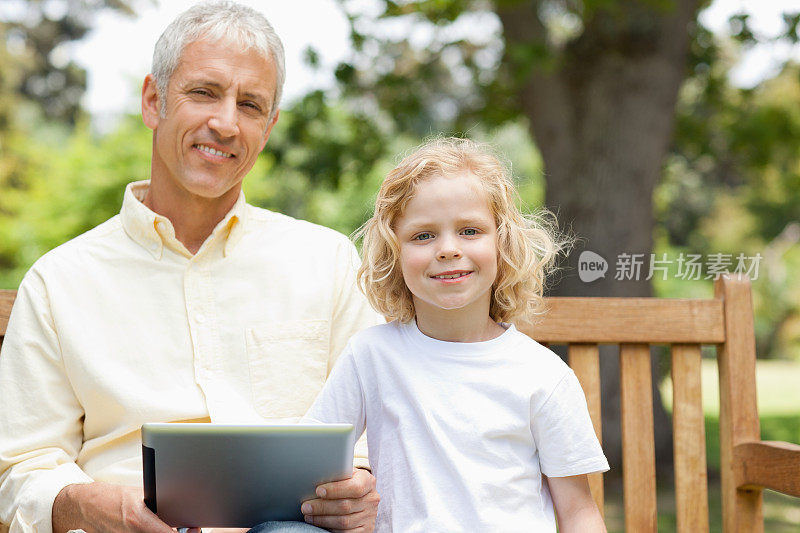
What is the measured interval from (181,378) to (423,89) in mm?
7529

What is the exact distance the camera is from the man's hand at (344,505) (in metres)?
1.73

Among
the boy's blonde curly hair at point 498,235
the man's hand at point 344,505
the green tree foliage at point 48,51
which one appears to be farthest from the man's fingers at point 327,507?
the green tree foliage at point 48,51

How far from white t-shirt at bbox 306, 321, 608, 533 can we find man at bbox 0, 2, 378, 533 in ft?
0.94

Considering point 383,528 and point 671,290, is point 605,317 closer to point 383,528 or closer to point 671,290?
point 383,528

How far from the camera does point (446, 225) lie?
196cm

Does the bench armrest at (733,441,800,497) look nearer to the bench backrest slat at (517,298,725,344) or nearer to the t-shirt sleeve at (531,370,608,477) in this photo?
the bench backrest slat at (517,298,725,344)

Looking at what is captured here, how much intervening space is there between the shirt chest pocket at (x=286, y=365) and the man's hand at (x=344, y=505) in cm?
46

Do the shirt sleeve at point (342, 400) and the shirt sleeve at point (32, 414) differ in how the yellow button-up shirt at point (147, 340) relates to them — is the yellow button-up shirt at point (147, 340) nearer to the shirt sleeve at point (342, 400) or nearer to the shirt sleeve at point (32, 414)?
the shirt sleeve at point (32, 414)


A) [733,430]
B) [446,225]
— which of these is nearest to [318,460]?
[446,225]

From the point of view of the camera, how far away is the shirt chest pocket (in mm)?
2207

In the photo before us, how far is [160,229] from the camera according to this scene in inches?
88.4

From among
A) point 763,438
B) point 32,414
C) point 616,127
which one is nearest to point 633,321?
point 32,414

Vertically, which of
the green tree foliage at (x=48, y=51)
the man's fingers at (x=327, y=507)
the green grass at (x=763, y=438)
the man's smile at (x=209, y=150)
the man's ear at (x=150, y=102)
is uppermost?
the green tree foliage at (x=48, y=51)

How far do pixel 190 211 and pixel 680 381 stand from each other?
1425mm
